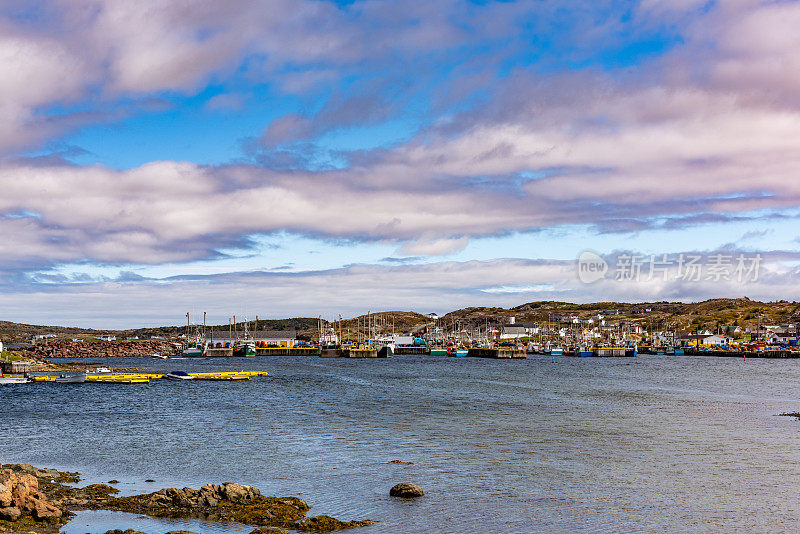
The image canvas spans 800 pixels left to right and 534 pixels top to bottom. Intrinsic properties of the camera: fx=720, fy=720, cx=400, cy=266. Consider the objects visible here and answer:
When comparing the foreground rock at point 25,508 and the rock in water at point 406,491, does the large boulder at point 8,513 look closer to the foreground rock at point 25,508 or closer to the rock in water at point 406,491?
the foreground rock at point 25,508

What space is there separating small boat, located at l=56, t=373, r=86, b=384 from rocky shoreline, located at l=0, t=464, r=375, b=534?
8138 cm

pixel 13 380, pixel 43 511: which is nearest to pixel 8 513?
pixel 43 511

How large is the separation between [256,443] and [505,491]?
19.8m

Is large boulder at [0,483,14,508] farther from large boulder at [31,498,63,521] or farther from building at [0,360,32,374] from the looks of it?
Result: building at [0,360,32,374]

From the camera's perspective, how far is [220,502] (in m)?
28.0

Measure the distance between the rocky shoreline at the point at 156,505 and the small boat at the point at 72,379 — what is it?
267ft

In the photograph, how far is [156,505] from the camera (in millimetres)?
27828

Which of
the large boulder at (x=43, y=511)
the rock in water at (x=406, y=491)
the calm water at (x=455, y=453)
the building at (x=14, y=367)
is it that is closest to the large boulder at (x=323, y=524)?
the calm water at (x=455, y=453)

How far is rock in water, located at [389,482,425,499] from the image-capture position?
30.2 meters

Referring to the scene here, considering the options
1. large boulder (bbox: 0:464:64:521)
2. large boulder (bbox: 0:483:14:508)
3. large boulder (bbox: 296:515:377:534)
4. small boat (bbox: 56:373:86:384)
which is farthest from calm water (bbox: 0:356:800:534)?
small boat (bbox: 56:373:86:384)

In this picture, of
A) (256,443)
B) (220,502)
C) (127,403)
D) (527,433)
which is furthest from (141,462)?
(127,403)

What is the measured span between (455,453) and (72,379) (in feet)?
271

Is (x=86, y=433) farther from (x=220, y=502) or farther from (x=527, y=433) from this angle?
(x=527, y=433)

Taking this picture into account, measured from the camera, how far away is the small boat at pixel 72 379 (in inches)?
4158
